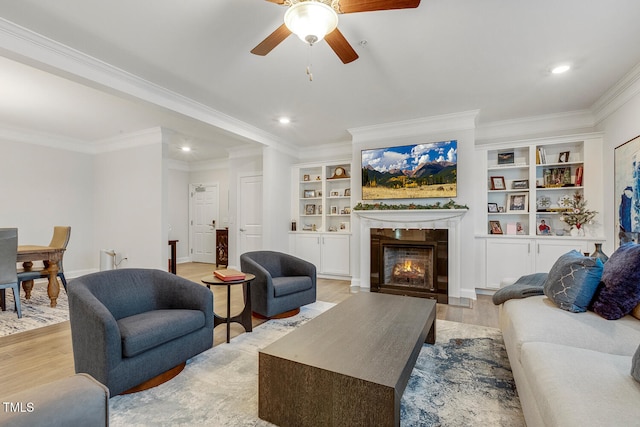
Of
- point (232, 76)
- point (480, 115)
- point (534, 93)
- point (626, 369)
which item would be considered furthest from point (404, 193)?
point (626, 369)

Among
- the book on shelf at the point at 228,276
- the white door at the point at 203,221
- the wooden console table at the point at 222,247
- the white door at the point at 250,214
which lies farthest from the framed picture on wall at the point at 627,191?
the white door at the point at 203,221

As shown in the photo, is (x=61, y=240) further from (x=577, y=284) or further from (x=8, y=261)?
(x=577, y=284)

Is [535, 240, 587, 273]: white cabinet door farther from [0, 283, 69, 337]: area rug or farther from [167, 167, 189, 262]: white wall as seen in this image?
[167, 167, 189, 262]: white wall

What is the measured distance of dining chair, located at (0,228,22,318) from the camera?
10.8 feet

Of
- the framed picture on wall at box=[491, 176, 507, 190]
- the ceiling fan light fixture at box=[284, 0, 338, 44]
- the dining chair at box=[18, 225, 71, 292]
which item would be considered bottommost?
the dining chair at box=[18, 225, 71, 292]

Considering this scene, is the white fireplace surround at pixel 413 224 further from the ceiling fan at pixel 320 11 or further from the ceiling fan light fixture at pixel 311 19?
the ceiling fan light fixture at pixel 311 19

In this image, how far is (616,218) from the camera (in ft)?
11.5

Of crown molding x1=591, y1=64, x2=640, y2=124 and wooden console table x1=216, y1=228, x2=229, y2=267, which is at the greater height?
crown molding x1=591, y1=64, x2=640, y2=124

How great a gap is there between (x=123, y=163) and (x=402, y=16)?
5.37 m

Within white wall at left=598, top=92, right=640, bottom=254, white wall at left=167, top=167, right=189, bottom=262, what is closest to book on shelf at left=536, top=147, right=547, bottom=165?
white wall at left=598, top=92, right=640, bottom=254

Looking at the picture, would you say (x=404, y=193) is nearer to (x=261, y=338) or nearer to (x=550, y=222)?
(x=550, y=222)

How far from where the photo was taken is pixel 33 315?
3465mm

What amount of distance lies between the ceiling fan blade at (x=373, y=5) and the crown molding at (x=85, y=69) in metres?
2.45

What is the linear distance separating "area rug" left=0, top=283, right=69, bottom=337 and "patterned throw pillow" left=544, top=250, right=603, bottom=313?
15.6 ft
